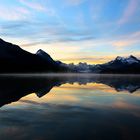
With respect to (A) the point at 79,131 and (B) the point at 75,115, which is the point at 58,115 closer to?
(B) the point at 75,115

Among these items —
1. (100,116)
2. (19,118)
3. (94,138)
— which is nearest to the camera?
(94,138)

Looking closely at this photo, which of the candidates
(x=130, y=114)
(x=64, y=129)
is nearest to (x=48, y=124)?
(x=64, y=129)

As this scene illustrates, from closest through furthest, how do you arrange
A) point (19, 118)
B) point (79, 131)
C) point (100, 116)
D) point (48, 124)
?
point (79, 131) < point (48, 124) < point (19, 118) < point (100, 116)

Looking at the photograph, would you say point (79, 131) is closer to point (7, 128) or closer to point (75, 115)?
point (7, 128)

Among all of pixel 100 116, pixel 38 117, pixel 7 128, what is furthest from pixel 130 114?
pixel 7 128

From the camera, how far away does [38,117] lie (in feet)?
67.5

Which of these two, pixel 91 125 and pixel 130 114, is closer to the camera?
pixel 91 125

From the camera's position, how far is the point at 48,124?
17.9 meters

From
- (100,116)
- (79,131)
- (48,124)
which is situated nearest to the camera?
(79,131)

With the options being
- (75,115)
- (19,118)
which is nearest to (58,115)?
(75,115)

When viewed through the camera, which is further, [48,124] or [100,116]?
[100,116]

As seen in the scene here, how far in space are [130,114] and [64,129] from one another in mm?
8550

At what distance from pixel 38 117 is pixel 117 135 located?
→ 25.1ft

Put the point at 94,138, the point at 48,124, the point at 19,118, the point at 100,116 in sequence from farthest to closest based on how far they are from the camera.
A: 1. the point at 100,116
2. the point at 19,118
3. the point at 48,124
4. the point at 94,138
